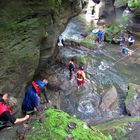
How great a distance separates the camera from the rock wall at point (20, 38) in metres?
11.7

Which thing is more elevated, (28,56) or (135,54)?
(28,56)

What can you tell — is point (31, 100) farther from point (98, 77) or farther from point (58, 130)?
point (98, 77)

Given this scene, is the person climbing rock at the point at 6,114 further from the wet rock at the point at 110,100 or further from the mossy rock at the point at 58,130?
the wet rock at the point at 110,100

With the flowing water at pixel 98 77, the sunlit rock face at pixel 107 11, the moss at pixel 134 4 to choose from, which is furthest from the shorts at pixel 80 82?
the sunlit rock face at pixel 107 11

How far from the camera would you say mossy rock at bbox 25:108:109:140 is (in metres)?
7.67

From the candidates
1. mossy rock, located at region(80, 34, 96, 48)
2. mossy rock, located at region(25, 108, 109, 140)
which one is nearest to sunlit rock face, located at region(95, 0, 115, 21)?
mossy rock, located at region(80, 34, 96, 48)

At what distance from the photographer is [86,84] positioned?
19750mm

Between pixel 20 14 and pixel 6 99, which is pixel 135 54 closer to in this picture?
pixel 20 14

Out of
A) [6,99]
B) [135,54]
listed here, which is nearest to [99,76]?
[135,54]

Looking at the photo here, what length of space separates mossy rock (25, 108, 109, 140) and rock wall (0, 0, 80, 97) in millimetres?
4261

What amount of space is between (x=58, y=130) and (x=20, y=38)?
18.9 feet

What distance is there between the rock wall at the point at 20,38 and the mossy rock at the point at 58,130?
14.0 ft

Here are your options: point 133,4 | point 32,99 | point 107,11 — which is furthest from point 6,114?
point 107,11

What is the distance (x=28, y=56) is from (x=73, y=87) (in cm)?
666
